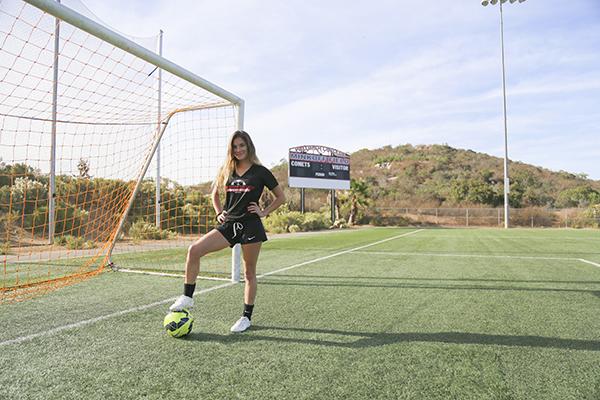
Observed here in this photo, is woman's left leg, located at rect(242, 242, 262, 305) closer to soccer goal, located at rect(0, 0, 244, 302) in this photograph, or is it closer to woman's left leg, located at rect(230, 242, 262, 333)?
woman's left leg, located at rect(230, 242, 262, 333)

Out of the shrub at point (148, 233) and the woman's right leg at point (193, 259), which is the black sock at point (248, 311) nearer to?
the woman's right leg at point (193, 259)

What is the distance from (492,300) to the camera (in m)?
4.84

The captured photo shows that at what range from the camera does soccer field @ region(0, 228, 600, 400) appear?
2.39 m

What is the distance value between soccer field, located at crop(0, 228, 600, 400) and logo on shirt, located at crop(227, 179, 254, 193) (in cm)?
129

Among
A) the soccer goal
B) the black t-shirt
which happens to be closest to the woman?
the black t-shirt

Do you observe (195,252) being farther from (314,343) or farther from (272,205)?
(314,343)

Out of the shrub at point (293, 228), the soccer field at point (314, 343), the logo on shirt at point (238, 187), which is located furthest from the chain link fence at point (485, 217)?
the logo on shirt at point (238, 187)

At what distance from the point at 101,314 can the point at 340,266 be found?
4.85 m

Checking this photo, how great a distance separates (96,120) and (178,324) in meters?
4.88

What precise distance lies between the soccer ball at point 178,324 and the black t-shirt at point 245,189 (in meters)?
0.93

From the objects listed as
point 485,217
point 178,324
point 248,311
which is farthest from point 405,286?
point 485,217

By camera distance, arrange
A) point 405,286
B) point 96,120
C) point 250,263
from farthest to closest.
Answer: point 96,120 → point 405,286 → point 250,263

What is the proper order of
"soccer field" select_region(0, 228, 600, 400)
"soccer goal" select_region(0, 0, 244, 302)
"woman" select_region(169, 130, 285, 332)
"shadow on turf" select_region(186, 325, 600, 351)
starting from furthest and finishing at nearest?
"soccer goal" select_region(0, 0, 244, 302) < "woman" select_region(169, 130, 285, 332) < "shadow on turf" select_region(186, 325, 600, 351) < "soccer field" select_region(0, 228, 600, 400)

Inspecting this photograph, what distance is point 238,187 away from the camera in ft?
11.9
